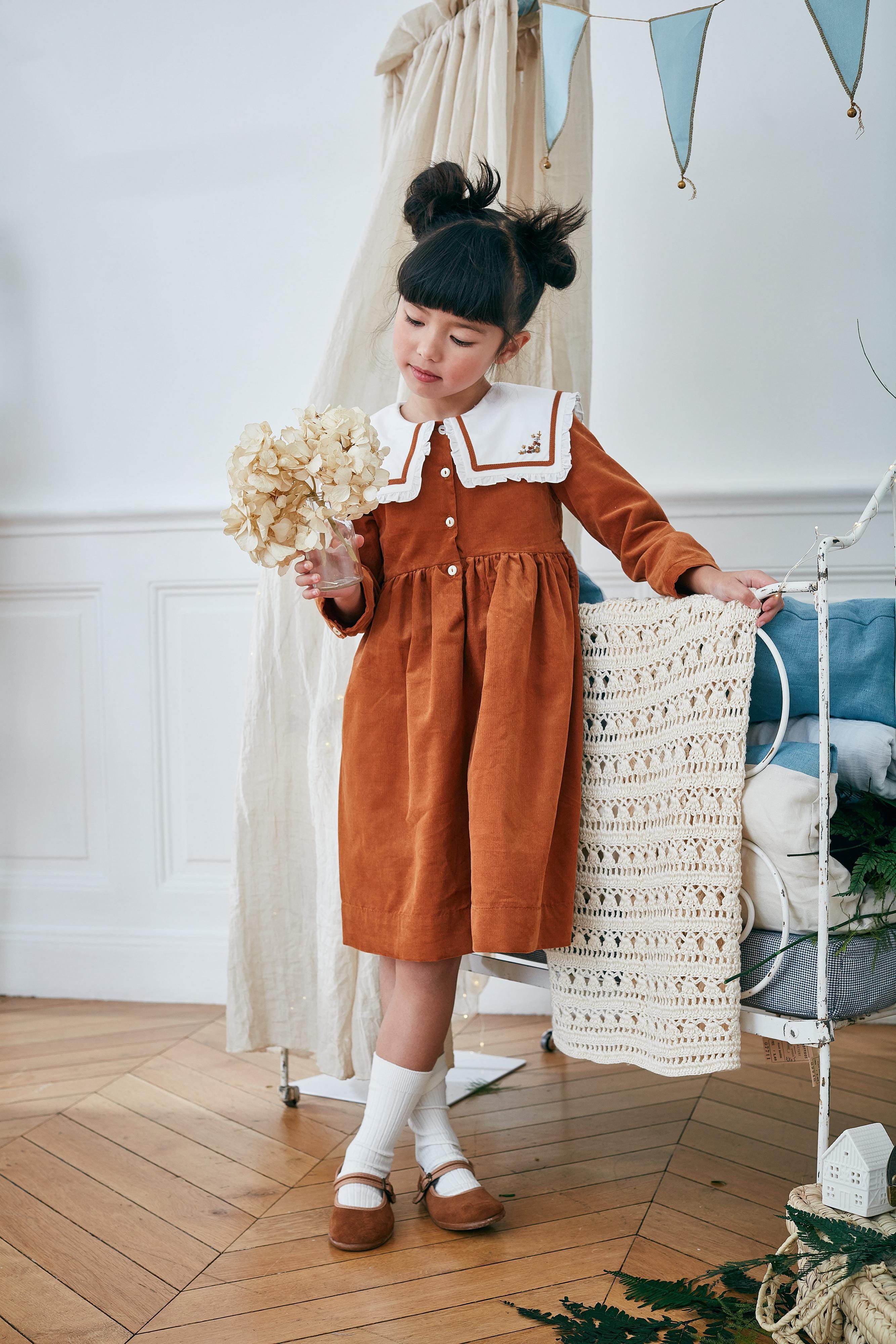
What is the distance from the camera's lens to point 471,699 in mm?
1344

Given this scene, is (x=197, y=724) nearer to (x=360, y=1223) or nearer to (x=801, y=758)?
(x=360, y=1223)

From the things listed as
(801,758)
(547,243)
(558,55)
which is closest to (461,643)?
(801,758)

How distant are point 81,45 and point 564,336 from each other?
4.32ft

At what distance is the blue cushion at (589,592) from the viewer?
1530 mm

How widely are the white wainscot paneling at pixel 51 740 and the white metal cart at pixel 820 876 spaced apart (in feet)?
5.03

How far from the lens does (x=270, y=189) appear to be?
2207 mm

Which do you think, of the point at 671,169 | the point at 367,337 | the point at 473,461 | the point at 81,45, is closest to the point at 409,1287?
the point at 473,461

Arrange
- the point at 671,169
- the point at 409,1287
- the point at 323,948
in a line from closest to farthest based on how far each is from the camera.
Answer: the point at 409,1287
the point at 323,948
the point at 671,169

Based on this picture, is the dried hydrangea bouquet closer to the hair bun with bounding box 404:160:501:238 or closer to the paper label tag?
the hair bun with bounding box 404:160:501:238

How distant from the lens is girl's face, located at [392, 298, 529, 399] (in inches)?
50.7

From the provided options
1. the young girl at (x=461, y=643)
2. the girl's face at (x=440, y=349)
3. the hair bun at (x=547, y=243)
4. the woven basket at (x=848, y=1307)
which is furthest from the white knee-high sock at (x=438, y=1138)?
the hair bun at (x=547, y=243)

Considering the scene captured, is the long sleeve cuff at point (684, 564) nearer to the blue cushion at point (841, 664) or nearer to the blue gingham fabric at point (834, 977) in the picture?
the blue cushion at point (841, 664)

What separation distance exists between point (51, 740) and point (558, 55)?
5.36ft

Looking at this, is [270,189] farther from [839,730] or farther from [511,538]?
[839,730]
